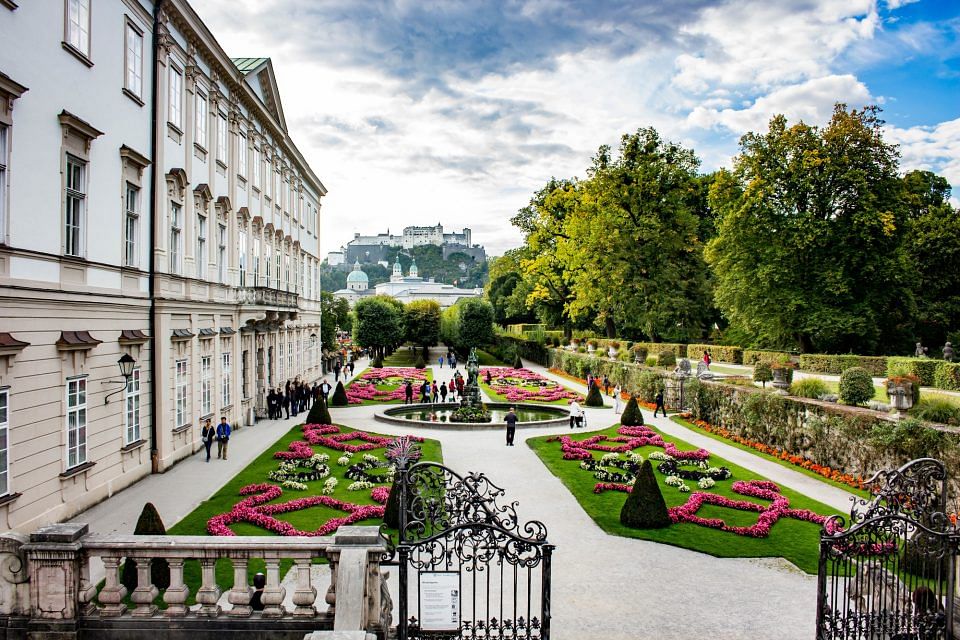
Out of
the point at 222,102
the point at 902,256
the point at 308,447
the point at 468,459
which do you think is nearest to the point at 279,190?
the point at 222,102

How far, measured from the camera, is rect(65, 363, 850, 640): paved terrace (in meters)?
9.39

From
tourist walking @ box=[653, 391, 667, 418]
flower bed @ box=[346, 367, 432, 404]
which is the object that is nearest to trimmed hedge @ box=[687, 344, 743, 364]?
tourist walking @ box=[653, 391, 667, 418]

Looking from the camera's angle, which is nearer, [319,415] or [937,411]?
[937,411]

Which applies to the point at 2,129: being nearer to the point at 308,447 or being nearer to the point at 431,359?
the point at 308,447

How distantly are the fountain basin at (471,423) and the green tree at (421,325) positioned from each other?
115 feet

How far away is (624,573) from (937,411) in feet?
36.1

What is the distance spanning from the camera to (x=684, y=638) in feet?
29.3

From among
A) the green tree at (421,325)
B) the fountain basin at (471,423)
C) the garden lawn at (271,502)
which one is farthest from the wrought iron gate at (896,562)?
the green tree at (421,325)

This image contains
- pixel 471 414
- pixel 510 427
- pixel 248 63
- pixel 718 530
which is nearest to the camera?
pixel 718 530

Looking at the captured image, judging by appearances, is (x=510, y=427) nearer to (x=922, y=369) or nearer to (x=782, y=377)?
(x=782, y=377)

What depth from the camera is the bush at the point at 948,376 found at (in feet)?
86.2

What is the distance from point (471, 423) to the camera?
27.8 metres

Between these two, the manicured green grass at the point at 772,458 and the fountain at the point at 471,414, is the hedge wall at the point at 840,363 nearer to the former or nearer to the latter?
the manicured green grass at the point at 772,458

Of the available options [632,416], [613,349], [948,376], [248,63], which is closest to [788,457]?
[632,416]
